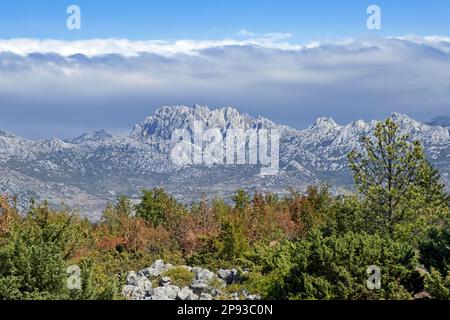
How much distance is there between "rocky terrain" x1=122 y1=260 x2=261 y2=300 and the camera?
24891 millimetres

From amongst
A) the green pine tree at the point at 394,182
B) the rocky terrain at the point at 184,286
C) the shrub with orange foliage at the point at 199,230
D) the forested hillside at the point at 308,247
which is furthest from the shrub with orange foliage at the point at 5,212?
the green pine tree at the point at 394,182

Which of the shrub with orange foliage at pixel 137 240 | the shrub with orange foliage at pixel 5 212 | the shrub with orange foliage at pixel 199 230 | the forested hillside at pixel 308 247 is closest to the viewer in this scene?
the forested hillside at pixel 308 247

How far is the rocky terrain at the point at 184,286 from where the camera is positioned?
81.7 ft

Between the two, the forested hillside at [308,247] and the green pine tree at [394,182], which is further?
the green pine tree at [394,182]

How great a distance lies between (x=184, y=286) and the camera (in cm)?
2920

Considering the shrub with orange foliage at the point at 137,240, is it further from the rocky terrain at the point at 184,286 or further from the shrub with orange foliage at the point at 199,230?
the rocky terrain at the point at 184,286

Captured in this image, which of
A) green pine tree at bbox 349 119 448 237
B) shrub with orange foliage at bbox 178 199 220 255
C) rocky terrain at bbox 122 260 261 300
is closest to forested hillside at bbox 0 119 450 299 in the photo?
green pine tree at bbox 349 119 448 237

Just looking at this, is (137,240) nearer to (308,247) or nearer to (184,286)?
(184,286)

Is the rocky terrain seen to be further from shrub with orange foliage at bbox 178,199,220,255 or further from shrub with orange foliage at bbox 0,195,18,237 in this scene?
shrub with orange foliage at bbox 0,195,18,237

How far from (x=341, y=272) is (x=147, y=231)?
32.4 meters

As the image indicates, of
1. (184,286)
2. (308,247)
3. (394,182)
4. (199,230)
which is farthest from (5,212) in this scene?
(394,182)

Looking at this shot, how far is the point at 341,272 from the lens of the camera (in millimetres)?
19688

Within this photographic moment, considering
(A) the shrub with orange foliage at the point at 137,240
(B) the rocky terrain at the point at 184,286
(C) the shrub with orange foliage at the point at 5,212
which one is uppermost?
(C) the shrub with orange foliage at the point at 5,212
